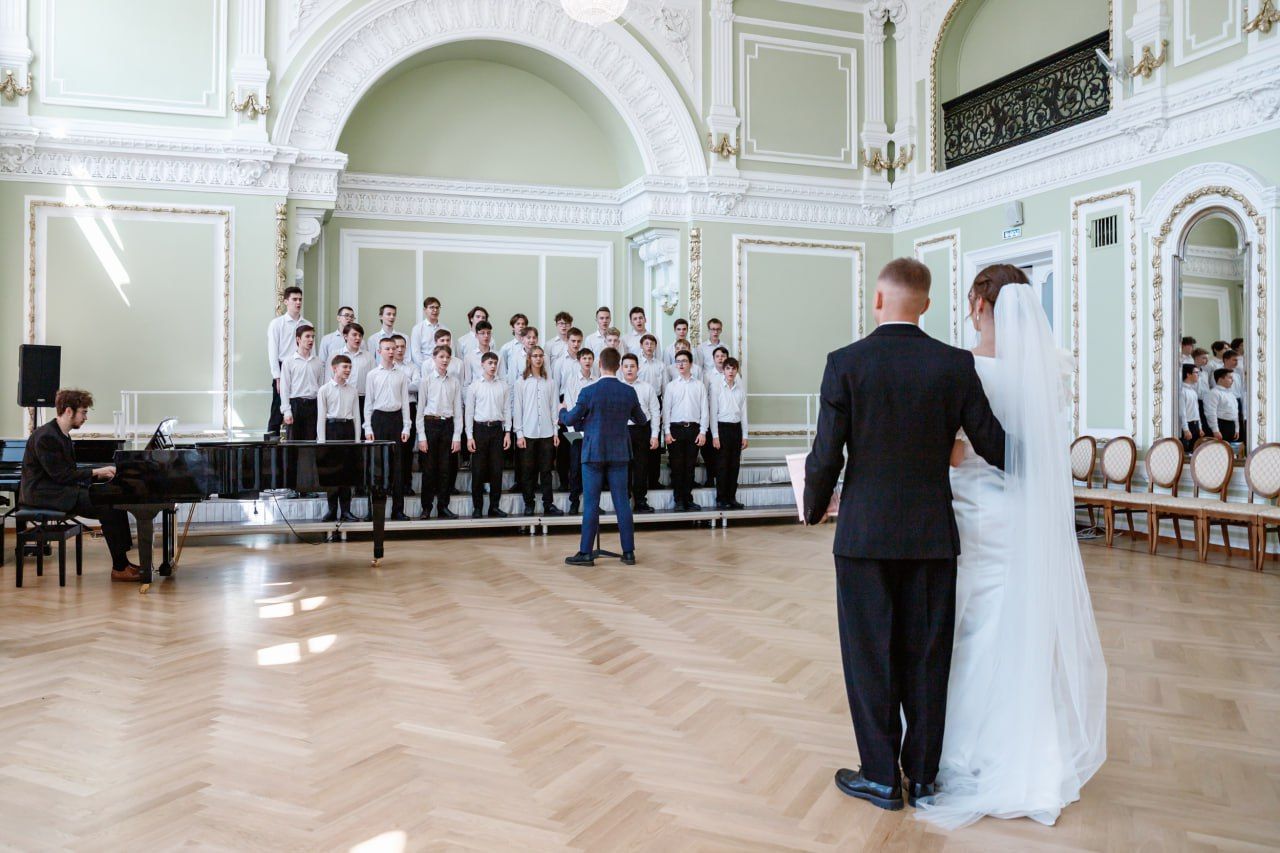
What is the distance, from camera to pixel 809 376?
11.5 m

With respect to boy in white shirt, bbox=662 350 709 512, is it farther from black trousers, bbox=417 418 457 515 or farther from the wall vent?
the wall vent

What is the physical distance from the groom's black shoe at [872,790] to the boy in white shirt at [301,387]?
631 cm

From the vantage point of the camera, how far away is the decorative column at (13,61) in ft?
27.8

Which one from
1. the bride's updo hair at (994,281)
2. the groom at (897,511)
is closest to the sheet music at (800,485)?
the groom at (897,511)

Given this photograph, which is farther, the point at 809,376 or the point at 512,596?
the point at 809,376

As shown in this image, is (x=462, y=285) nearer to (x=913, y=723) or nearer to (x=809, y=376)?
(x=809, y=376)

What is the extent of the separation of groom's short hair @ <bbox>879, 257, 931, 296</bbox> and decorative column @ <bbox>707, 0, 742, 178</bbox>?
8533 millimetres

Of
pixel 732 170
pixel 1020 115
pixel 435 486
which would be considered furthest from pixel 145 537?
pixel 1020 115

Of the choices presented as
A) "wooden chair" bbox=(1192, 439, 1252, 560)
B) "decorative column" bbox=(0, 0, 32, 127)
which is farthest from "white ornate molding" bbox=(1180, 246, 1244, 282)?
"decorative column" bbox=(0, 0, 32, 127)

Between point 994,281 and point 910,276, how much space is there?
0.31 metres

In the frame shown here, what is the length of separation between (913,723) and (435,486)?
6.29 m

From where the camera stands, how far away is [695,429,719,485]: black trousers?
954 centimetres

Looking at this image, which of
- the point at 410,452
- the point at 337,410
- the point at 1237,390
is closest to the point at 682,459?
the point at 410,452

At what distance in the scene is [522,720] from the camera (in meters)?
3.46
